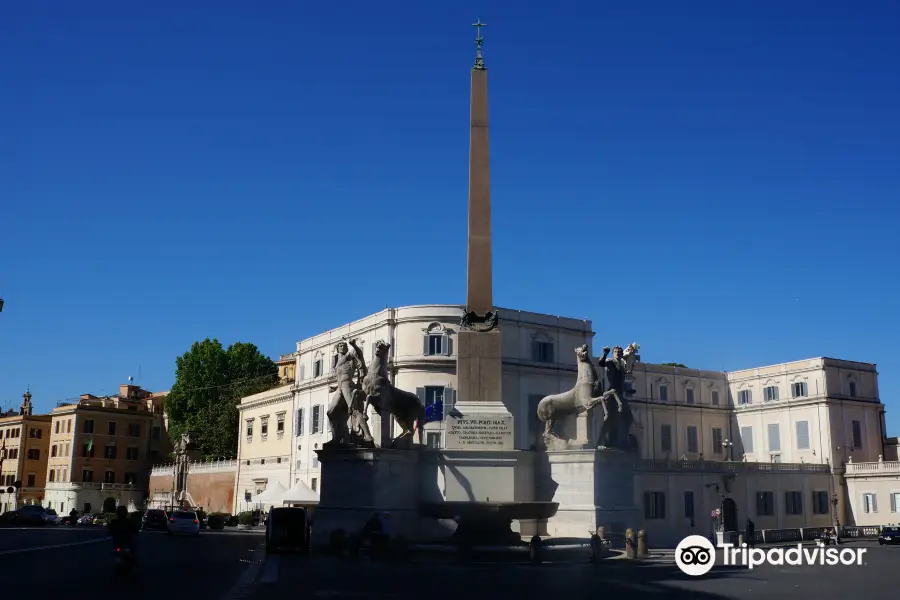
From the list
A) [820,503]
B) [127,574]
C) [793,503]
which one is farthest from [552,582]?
[820,503]

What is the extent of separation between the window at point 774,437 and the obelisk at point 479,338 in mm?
50163

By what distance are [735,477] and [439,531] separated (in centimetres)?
3581

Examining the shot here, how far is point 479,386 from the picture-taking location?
2239 cm

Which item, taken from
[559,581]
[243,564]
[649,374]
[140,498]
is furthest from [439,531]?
[140,498]

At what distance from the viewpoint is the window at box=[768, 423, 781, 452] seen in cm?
6675

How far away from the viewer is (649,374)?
224 ft

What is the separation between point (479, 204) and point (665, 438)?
48829 mm

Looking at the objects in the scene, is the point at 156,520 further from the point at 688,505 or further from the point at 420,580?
the point at 420,580

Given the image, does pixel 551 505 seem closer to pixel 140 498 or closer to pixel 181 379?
pixel 181 379

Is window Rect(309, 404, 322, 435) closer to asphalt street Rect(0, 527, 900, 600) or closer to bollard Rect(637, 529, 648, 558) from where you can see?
asphalt street Rect(0, 527, 900, 600)

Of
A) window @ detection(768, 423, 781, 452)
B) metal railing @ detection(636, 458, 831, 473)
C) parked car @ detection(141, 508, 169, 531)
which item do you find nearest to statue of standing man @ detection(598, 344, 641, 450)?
metal railing @ detection(636, 458, 831, 473)

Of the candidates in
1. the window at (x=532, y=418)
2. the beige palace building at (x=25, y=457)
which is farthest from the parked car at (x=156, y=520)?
the beige palace building at (x=25, y=457)

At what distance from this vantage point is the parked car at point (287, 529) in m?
23.1

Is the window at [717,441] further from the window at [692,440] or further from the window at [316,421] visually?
the window at [316,421]
